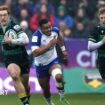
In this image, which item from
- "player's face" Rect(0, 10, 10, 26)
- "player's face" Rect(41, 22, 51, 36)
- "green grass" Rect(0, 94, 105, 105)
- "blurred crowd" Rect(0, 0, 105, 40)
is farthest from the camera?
→ "blurred crowd" Rect(0, 0, 105, 40)

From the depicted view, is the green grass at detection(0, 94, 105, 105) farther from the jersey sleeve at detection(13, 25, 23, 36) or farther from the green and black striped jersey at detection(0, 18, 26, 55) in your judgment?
the jersey sleeve at detection(13, 25, 23, 36)

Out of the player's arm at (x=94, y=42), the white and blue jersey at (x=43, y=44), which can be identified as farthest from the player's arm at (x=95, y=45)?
the white and blue jersey at (x=43, y=44)

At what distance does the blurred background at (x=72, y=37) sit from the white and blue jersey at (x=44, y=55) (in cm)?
243

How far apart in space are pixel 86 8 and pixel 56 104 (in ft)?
27.6

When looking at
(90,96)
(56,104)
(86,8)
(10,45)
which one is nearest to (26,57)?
(10,45)

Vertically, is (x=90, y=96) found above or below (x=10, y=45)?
below

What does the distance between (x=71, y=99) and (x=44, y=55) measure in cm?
345

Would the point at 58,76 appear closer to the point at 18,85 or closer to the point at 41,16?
the point at 18,85

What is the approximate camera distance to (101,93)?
1936 centimetres

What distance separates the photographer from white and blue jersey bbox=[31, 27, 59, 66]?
574 inches

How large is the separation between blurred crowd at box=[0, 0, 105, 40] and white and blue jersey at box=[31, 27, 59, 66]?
764cm

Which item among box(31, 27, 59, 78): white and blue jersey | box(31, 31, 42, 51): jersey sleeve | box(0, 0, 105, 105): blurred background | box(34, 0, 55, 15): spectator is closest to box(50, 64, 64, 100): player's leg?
box(31, 27, 59, 78): white and blue jersey

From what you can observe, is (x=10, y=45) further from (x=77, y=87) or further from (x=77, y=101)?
(x=77, y=87)

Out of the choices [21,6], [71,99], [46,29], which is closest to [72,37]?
[21,6]
